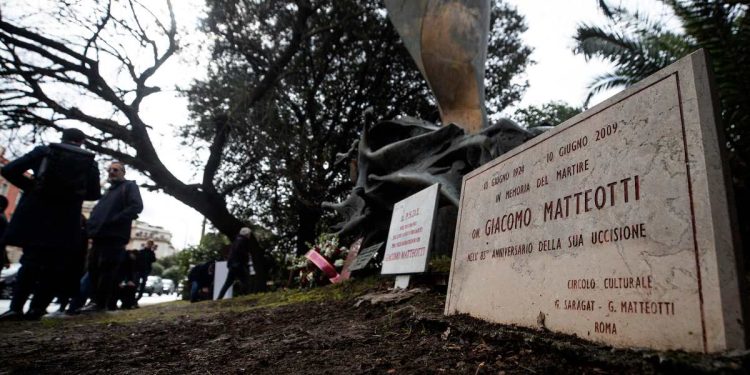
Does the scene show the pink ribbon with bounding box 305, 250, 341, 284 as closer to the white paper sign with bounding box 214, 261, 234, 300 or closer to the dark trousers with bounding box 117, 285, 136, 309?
the dark trousers with bounding box 117, 285, 136, 309

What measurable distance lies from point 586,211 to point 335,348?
140 centimetres

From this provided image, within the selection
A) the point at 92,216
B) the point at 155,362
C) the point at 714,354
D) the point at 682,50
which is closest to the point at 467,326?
the point at 714,354

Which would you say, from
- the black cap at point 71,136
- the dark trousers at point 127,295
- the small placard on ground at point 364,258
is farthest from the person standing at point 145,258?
the small placard on ground at point 364,258

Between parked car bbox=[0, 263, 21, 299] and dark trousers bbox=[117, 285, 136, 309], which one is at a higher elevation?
dark trousers bbox=[117, 285, 136, 309]

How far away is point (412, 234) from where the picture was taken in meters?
3.84

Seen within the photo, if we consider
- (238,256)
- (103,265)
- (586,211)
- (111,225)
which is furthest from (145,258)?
(586,211)

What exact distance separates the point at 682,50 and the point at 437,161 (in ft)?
20.2

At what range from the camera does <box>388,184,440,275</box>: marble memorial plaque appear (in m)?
3.59

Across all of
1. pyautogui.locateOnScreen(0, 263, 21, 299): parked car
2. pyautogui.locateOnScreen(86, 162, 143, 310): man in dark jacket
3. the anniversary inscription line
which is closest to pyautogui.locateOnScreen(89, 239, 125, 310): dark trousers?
pyautogui.locateOnScreen(86, 162, 143, 310): man in dark jacket

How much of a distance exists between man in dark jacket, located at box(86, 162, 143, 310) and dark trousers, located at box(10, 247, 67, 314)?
26.4 inches

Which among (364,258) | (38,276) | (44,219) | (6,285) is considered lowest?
(6,285)

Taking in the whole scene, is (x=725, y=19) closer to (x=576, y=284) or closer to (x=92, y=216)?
(x=576, y=284)

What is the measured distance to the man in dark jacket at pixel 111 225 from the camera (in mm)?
5086

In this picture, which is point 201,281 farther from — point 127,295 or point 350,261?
point 350,261
